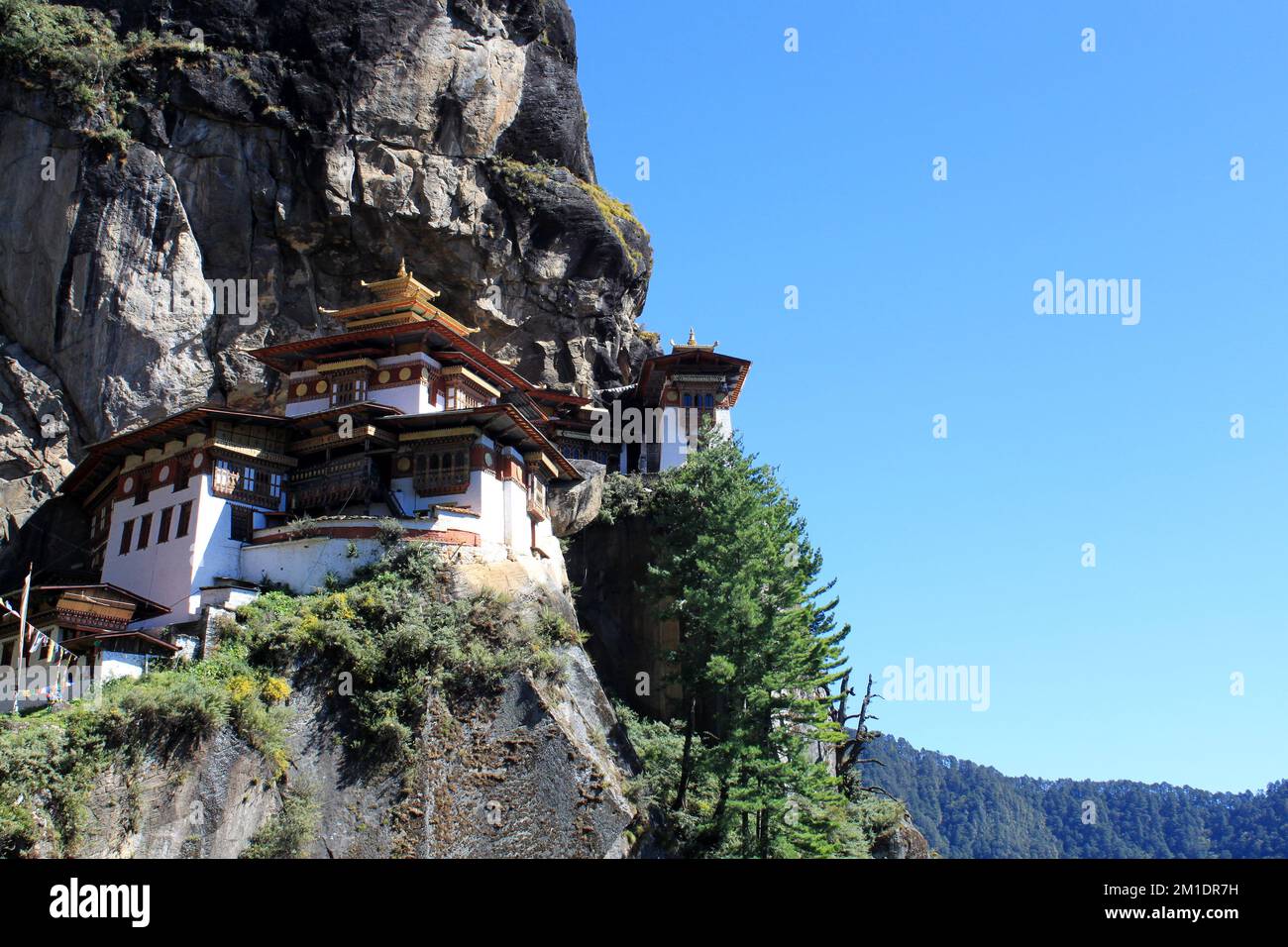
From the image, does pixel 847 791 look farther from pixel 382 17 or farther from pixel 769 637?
pixel 382 17

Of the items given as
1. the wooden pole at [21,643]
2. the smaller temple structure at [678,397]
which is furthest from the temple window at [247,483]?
the smaller temple structure at [678,397]

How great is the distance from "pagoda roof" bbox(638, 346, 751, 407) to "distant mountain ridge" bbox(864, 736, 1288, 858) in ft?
245

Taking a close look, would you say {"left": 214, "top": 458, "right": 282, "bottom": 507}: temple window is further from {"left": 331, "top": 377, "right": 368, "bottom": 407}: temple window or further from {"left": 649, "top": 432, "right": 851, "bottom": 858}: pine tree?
{"left": 649, "top": 432, "right": 851, "bottom": 858}: pine tree

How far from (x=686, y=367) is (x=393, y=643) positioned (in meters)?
29.9

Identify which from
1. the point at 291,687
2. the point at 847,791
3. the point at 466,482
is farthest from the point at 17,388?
the point at 847,791

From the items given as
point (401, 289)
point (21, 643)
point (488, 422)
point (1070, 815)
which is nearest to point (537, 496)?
point (488, 422)

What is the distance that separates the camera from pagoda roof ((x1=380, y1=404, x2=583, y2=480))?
4097 cm

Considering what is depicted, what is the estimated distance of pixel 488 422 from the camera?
4200cm

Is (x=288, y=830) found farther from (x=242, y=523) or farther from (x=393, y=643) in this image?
(x=242, y=523)

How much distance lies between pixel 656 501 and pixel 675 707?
840cm

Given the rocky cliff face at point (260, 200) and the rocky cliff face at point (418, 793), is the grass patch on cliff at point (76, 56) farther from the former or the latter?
the rocky cliff face at point (418, 793)

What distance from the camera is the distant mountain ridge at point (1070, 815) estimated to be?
415ft

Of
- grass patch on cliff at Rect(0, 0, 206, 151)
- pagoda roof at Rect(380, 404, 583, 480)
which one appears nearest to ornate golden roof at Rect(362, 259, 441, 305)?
pagoda roof at Rect(380, 404, 583, 480)
